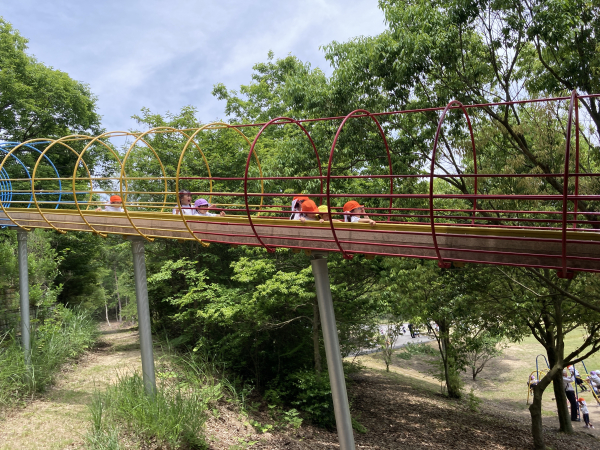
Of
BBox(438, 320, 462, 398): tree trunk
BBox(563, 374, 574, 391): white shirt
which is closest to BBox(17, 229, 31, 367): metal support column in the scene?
BBox(438, 320, 462, 398): tree trunk

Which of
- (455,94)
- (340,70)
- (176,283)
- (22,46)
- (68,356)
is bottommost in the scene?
(68,356)

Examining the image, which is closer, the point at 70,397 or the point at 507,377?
the point at 70,397

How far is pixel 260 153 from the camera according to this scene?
13305 mm

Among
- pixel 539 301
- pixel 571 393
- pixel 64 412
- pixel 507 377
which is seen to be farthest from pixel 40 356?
pixel 507 377

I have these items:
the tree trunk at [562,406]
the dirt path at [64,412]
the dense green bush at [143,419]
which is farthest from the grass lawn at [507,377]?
the dirt path at [64,412]

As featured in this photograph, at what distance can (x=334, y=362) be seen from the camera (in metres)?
4.54

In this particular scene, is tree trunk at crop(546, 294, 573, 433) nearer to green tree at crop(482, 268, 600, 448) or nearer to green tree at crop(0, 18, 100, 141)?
green tree at crop(482, 268, 600, 448)

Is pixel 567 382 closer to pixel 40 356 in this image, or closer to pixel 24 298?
pixel 40 356

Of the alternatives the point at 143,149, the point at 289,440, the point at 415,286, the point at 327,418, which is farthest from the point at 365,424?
the point at 143,149

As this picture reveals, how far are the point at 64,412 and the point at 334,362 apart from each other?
5301 millimetres

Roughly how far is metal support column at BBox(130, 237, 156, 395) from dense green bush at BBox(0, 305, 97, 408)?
2781 millimetres

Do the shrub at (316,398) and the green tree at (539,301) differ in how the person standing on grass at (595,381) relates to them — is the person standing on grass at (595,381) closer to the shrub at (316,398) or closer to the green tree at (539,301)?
the green tree at (539,301)

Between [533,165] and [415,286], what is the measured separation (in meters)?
3.30

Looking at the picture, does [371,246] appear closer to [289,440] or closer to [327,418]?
[289,440]
